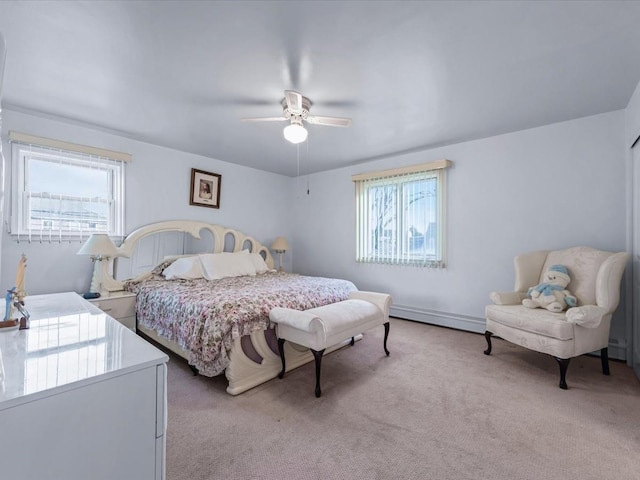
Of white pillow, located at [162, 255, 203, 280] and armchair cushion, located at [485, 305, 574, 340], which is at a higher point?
white pillow, located at [162, 255, 203, 280]

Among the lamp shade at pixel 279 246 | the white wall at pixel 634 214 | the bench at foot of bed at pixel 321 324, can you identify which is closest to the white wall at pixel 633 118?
the white wall at pixel 634 214

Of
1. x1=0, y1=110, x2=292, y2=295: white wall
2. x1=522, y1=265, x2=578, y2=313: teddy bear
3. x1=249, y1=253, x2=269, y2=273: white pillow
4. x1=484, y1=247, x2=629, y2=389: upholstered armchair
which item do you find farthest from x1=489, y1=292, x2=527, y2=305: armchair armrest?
x1=0, y1=110, x2=292, y2=295: white wall

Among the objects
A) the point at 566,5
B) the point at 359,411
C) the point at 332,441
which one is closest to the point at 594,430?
the point at 359,411

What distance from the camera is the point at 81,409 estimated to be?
Result: 2.64 feet

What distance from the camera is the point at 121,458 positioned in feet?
2.84

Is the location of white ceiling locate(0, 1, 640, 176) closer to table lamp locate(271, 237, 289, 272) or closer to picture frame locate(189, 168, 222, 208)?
picture frame locate(189, 168, 222, 208)

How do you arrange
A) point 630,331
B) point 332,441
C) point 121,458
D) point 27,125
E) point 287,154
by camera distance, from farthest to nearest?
point 287,154, point 27,125, point 630,331, point 332,441, point 121,458

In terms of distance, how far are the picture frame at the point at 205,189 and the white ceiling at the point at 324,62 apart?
3.32ft

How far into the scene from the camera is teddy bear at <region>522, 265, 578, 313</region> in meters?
2.65

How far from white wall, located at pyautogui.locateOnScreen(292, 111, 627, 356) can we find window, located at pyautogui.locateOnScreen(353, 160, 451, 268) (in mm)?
148

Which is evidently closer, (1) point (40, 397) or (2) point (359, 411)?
(1) point (40, 397)

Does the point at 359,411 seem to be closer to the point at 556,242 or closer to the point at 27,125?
the point at 556,242

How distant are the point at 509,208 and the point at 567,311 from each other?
4.64 ft

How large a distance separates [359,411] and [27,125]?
4079 mm
